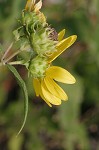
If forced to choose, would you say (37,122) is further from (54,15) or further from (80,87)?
(54,15)

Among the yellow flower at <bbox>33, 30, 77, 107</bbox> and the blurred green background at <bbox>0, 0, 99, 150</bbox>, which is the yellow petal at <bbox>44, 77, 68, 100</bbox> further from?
the blurred green background at <bbox>0, 0, 99, 150</bbox>

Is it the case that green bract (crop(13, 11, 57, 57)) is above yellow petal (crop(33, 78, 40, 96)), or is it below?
above

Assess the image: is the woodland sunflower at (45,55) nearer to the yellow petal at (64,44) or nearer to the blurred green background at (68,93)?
the yellow petal at (64,44)

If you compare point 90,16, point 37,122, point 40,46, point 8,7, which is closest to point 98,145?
point 37,122

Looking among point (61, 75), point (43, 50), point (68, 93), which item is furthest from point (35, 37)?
point (68, 93)

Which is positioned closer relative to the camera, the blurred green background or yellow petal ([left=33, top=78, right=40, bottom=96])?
yellow petal ([left=33, top=78, right=40, bottom=96])

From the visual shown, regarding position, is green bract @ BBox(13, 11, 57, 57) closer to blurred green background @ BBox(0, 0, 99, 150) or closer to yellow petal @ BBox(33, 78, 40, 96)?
→ yellow petal @ BBox(33, 78, 40, 96)

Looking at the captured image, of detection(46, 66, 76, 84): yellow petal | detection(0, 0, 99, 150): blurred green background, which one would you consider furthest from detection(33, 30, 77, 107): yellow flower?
detection(0, 0, 99, 150): blurred green background

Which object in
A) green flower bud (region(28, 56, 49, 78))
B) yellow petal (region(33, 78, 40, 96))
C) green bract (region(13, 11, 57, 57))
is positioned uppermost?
green bract (region(13, 11, 57, 57))
